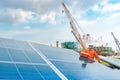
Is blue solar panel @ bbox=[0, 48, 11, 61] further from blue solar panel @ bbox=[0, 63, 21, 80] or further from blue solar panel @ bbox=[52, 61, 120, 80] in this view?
blue solar panel @ bbox=[52, 61, 120, 80]

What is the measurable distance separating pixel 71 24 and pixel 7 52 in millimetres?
109723

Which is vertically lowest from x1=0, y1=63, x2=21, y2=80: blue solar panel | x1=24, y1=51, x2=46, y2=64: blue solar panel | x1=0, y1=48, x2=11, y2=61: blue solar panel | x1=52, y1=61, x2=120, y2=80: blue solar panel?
x1=52, y1=61, x2=120, y2=80: blue solar panel

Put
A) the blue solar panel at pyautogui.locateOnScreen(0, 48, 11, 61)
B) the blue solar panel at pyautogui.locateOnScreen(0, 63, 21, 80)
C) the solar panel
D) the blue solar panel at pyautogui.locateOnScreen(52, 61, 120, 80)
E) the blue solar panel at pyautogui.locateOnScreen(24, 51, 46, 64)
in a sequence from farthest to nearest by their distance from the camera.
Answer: the blue solar panel at pyautogui.locateOnScreen(24, 51, 46, 64) < the blue solar panel at pyautogui.locateOnScreen(52, 61, 120, 80) < the blue solar panel at pyautogui.locateOnScreen(0, 48, 11, 61) < the solar panel < the blue solar panel at pyautogui.locateOnScreen(0, 63, 21, 80)

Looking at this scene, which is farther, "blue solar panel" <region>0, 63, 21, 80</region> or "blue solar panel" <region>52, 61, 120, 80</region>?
"blue solar panel" <region>52, 61, 120, 80</region>

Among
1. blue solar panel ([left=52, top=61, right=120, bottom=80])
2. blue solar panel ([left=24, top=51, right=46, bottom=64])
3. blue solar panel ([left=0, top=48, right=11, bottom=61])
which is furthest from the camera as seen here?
blue solar panel ([left=24, top=51, right=46, bottom=64])

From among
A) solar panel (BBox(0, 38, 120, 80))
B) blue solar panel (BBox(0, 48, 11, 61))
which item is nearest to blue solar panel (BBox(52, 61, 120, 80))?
solar panel (BBox(0, 38, 120, 80))

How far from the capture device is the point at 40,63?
10.1 meters

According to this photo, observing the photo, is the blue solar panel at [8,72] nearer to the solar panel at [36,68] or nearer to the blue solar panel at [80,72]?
the solar panel at [36,68]

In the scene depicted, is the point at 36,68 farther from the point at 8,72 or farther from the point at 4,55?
the point at 8,72

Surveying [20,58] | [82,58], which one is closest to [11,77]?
[20,58]

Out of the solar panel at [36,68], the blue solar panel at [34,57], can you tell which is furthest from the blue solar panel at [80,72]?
the blue solar panel at [34,57]

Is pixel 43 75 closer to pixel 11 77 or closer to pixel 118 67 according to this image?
pixel 11 77

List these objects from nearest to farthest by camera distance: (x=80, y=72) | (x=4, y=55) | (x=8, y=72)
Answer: (x=8, y=72)
(x=4, y=55)
(x=80, y=72)

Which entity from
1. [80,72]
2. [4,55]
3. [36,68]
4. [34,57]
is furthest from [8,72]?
[80,72]
